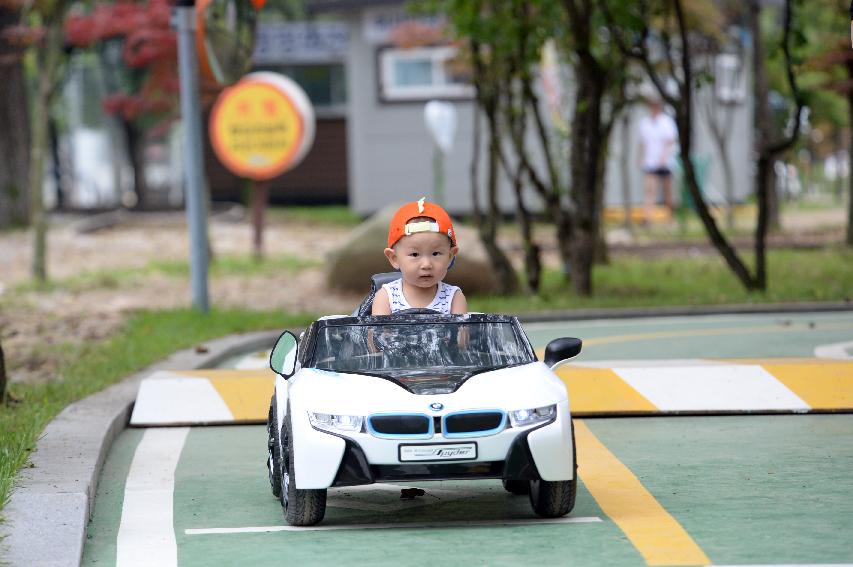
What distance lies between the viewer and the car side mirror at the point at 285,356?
7461mm

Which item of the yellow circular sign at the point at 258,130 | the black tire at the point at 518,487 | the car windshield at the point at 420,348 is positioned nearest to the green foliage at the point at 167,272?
the yellow circular sign at the point at 258,130

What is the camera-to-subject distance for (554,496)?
7.00m

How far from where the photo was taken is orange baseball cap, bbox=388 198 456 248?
764 centimetres

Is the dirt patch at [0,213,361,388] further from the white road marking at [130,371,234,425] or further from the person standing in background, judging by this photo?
the person standing in background

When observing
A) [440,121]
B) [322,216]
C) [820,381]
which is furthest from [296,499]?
[322,216]

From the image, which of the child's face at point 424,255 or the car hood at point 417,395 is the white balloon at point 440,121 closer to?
the child's face at point 424,255

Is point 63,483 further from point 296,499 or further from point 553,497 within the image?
point 553,497

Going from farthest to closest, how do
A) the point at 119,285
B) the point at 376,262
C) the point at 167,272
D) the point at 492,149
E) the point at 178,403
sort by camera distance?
the point at 167,272
the point at 119,285
the point at 376,262
the point at 492,149
the point at 178,403

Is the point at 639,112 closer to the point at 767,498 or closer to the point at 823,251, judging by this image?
the point at 823,251

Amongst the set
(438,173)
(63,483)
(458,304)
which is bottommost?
(438,173)

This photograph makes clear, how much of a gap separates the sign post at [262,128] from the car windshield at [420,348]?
Answer: 19.0 metres

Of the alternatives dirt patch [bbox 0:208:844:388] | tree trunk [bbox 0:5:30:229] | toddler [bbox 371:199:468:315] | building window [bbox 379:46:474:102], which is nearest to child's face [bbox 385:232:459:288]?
toddler [bbox 371:199:468:315]

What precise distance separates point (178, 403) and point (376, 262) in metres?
9.95

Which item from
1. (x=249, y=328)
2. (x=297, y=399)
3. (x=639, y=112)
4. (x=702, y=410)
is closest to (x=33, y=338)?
(x=249, y=328)
